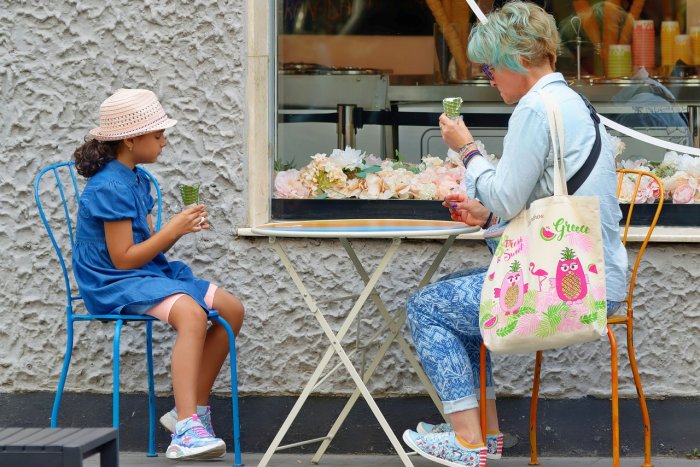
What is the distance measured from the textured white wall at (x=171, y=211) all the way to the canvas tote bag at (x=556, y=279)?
1.11 m

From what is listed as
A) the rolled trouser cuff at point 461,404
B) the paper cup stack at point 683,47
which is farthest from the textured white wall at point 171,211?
the paper cup stack at point 683,47

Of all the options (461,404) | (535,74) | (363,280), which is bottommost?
(461,404)

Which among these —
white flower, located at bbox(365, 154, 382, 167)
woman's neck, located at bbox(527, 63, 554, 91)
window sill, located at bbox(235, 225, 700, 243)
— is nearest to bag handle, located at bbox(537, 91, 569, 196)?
woman's neck, located at bbox(527, 63, 554, 91)

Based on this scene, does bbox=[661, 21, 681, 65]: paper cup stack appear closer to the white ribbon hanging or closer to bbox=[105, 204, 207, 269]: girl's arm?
the white ribbon hanging

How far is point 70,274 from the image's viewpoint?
15.4 ft

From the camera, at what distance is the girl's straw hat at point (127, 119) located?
414 cm

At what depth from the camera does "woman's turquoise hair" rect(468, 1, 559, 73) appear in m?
3.64

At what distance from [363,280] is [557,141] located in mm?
1087

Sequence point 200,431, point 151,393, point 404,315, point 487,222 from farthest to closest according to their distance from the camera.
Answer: point 151,393 < point 404,315 < point 200,431 < point 487,222

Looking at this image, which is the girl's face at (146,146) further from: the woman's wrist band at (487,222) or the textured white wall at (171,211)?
the woman's wrist band at (487,222)

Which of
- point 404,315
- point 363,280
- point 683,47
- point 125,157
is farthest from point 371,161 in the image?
point 683,47

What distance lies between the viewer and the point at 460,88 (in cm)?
502

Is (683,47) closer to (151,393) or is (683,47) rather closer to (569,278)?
(569,278)

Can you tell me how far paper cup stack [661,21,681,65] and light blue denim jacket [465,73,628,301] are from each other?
157 cm
